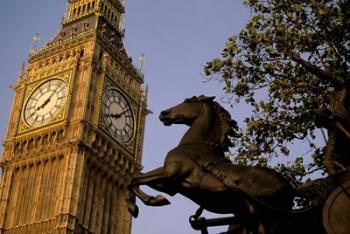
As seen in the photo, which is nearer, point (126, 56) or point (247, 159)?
point (247, 159)

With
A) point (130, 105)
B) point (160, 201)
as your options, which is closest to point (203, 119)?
point (160, 201)

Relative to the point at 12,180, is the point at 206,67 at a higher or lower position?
lower

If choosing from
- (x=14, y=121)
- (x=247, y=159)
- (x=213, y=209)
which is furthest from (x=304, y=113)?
(x=14, y=121)

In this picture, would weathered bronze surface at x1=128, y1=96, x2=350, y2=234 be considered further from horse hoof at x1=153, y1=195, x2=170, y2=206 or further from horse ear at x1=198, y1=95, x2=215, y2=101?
horse ear at x1=198, y1=95, x2=215, y2=101

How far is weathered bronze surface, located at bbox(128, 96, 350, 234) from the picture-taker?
7332mm

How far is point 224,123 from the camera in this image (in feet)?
28.6

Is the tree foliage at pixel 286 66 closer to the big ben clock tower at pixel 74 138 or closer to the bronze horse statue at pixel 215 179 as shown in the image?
the bronze horse statue at pixel 215 179

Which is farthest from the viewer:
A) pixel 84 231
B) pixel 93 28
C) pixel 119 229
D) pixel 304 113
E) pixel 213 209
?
pixel 93 28

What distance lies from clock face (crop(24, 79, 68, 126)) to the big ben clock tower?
7 cm

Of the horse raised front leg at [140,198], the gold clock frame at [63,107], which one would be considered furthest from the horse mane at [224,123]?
the gold clock frame at [63,107]

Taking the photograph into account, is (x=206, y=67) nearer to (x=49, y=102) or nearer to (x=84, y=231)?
(x=84, y=231)

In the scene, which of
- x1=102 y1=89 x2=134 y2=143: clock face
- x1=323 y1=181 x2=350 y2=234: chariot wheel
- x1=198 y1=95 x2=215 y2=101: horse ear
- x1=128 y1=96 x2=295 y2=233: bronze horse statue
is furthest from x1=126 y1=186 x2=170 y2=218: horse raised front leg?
x1=102 y1=89 x2=134 y2=143: clock face

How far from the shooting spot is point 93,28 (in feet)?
165

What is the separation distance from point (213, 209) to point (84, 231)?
34797mm
